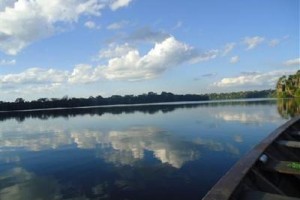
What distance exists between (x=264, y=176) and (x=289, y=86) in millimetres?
135632

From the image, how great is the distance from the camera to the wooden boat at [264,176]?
642 cm

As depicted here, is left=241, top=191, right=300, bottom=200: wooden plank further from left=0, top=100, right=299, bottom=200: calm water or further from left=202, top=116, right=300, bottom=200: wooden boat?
left=0, top=100, right=299, bottom=200: calm water

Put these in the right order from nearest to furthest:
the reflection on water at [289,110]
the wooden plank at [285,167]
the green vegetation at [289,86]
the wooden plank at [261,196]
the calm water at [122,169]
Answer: the wooden plank at [261,196] → the wooden plank at [285,167] → the calm water at [122,169] → the reflection on water at [289,110] → the green vegetation at [289,86]

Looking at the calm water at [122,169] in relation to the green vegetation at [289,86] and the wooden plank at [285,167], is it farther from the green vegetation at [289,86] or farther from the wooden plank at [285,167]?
the green vegetation at [289,86]

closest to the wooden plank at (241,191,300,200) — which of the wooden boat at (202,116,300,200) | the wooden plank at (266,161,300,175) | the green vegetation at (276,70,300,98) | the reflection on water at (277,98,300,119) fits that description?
the wooden boat at (202,116,300,200)

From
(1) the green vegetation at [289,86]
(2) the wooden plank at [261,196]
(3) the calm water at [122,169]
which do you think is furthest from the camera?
(1) the green vegetation at [289,86]

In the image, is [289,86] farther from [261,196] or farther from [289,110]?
[261,196]

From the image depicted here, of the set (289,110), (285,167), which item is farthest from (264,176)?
(289,110)

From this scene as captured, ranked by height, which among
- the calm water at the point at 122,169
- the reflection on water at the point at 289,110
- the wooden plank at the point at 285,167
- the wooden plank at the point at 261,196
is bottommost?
the calm water at the point at 122,169

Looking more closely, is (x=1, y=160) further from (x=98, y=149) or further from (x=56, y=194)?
(x=56, y=194)

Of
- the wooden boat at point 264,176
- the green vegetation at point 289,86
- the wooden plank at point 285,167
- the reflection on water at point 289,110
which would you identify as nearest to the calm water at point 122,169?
the wooden boat at point 264,176

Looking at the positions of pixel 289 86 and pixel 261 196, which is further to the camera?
pixel 289 86

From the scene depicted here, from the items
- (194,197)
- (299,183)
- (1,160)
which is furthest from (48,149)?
(299,183)

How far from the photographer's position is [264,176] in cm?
837
